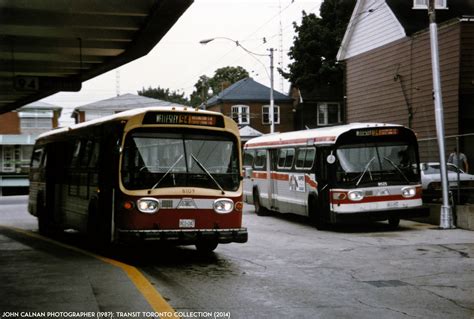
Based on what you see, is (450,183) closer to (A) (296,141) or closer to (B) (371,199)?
(A) (296,141)

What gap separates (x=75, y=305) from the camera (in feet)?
24.8

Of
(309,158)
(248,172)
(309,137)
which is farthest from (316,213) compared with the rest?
(248,172)

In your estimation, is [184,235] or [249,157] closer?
[184,235]

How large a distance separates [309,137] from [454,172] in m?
5.69

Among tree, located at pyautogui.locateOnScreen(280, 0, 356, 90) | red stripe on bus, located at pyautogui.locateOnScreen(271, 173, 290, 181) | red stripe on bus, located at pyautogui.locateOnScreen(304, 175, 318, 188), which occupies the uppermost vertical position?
tree, located at pyautogui.locateOnScreen(280, 0, 356, 90)

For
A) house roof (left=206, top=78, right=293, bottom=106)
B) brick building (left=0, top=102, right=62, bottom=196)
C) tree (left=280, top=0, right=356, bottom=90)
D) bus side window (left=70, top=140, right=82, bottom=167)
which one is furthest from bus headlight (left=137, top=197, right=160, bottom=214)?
house roof (left=206, top=78, right=293, bottom=106)

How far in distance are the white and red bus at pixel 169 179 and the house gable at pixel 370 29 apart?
63.7 ft

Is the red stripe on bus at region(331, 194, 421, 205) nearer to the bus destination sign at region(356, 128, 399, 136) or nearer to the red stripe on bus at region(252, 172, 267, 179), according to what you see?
the bus destination sign at region(356, 128, 399, 136)

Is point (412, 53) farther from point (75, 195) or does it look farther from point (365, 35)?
point (75, 195)

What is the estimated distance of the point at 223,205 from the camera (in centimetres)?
1157

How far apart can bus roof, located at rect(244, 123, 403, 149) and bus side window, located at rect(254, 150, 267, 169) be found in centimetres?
24

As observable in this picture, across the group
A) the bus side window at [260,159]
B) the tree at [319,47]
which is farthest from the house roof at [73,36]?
the tree at [319,47]

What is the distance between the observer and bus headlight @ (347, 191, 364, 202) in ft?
54.9

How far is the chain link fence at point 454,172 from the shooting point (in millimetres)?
18578
